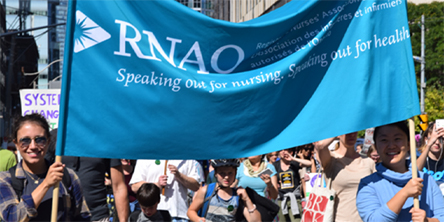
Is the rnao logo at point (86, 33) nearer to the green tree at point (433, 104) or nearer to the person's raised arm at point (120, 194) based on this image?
the person's raised arm at point (120, 194)

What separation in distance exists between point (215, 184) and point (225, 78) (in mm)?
2217

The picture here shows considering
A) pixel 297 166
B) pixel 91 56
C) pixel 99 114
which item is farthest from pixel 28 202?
pixel 297 166

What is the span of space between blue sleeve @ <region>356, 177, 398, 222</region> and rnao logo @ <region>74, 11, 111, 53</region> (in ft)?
7.21

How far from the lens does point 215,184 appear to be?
705 cm

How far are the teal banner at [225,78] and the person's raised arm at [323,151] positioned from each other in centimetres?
108

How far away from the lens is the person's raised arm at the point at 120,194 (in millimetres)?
6770

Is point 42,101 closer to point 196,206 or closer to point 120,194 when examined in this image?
point 120,194

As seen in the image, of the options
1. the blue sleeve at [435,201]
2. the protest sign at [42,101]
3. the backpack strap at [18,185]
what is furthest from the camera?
the protest sign at [42,101]

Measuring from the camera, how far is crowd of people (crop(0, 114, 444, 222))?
453 centimetres

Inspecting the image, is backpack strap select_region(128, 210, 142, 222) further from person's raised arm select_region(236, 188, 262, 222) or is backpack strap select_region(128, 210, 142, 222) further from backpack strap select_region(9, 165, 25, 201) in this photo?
backpack strap select_region(9, 165, 25, 201)

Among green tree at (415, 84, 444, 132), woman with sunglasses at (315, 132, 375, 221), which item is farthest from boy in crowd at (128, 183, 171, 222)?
green tree at (415, 84, 444, 132)

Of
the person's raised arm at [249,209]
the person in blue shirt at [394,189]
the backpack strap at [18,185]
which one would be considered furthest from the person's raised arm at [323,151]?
the backpack strap at [18,185]

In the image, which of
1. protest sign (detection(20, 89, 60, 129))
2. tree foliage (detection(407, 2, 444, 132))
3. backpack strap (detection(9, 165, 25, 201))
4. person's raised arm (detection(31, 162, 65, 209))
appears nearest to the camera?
person's raised arm (detection(31, 162, 65, 209))

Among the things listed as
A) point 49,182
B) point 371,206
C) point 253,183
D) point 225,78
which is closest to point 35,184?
point 49,182
